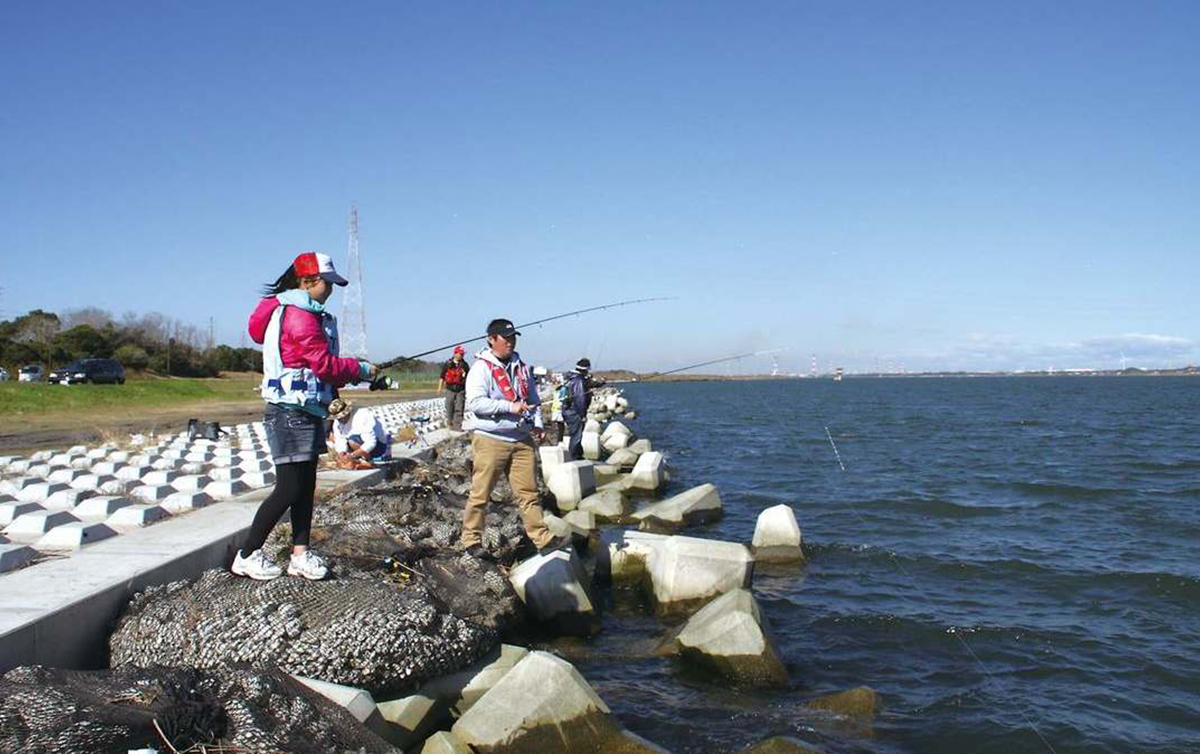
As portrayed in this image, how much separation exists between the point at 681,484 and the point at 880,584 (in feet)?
28.9

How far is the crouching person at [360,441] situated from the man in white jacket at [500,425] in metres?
4.19

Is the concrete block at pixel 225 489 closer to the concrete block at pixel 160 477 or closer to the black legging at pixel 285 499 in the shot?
the concrete block at pixel 160 477

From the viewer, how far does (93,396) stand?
101 feet

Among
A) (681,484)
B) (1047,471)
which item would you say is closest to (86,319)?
(681,484)

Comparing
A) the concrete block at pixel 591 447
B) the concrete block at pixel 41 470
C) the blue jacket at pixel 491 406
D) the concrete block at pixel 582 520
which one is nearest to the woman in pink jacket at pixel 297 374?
the blue jacket at pixel 491 406

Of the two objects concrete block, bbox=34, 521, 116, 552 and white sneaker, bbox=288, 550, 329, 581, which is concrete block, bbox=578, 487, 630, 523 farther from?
white sneaker, bbox=288, 550, 329, 581

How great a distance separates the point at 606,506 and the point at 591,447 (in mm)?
7433

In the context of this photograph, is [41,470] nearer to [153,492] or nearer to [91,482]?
[91,482]

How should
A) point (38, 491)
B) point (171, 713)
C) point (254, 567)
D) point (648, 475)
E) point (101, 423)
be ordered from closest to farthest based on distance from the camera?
1. point (171, 713)
2. point (254, 567)
3. point (38, 491)
4. point (648, 475)
5. point (101, 423)

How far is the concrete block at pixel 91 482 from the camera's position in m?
9.39

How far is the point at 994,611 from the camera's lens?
9086 mm

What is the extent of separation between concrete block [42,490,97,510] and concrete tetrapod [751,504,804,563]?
295 inches

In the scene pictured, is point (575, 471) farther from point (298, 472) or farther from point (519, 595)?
point (298, 472)

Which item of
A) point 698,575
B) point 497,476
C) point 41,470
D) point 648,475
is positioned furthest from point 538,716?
point 648,475
